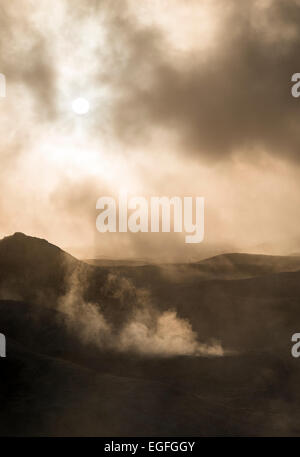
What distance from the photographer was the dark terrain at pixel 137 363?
3328cm

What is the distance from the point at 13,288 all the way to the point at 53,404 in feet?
127

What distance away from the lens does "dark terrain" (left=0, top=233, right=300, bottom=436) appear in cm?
3328

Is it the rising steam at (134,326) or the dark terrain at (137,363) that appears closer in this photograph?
the dark terrain at (137,363)

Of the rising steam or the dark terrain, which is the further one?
the rising steam

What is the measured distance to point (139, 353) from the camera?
52.5 m

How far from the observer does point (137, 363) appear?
49500mm

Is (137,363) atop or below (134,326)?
below

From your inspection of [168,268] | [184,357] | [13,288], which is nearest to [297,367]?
[184,357]

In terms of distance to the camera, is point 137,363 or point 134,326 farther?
point 134,326
